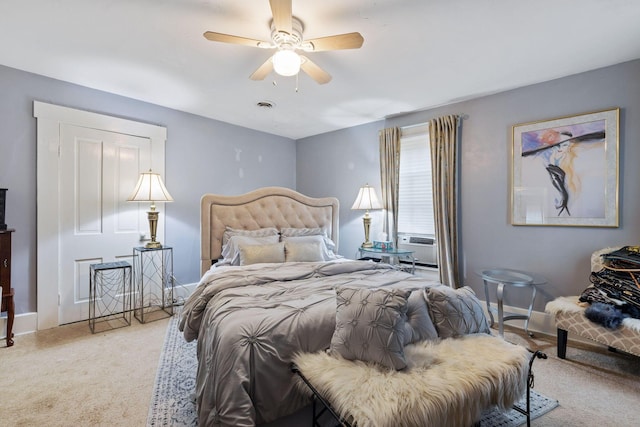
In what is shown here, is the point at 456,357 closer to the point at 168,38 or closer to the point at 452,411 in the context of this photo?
the point at 452,411

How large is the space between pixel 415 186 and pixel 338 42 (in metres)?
2.39

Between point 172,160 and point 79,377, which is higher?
point 172,160

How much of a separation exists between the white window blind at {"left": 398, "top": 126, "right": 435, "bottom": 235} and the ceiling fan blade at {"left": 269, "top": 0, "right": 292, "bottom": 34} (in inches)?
96.6

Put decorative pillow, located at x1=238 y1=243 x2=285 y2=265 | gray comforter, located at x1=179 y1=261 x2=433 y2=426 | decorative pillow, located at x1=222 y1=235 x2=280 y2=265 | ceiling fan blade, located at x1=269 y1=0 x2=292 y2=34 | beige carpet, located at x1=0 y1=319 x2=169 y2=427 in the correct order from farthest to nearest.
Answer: decorative pillow, located at x1=222 y1=235 x2=280 y2=265
decorative pillow, located at x1=238 y1=243 x2=285 y2=265
beige carpet, located at x1=0 y1=319 x2=169 y2=427
ceiling fan blade, located at x1=269 y1=0 x2=292 y2=34
gray comforter, located at x1=179 y1=261 x2=433 y2=426

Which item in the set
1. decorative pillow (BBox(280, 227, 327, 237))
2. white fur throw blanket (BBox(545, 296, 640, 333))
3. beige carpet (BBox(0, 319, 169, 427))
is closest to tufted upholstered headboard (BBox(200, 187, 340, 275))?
decorative pillow (BBox(280, 227, 327, 237))

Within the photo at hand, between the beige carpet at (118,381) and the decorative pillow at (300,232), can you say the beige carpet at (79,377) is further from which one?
the decorative pillow at (300,232)

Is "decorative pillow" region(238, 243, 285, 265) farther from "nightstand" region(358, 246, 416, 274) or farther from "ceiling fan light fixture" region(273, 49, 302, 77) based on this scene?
"ceiling fan light fixture" region(273, 49, 302, 77)

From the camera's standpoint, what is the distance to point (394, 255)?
3482mm

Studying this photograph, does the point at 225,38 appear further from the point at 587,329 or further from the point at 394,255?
the point at 587,329

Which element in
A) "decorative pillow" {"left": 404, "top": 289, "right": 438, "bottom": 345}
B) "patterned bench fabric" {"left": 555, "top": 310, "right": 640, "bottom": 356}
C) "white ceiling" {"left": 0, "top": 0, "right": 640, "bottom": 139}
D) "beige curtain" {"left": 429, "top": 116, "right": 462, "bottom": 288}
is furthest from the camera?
"beige curtain" {"left": 429, "top": 116, "right": 462, "bottom": 288}

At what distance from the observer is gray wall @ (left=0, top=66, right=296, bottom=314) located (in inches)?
110

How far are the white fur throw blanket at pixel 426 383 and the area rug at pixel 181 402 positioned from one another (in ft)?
1.34

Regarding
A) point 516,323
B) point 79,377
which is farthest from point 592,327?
point 79,377

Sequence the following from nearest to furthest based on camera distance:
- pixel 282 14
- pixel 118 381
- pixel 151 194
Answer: pixel 282 14 → pixel 118 381 → pixel 151 194
